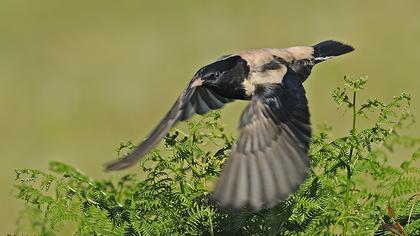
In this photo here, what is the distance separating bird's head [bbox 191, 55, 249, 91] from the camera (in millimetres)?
3879

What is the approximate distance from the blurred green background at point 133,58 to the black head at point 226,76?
3.76 m

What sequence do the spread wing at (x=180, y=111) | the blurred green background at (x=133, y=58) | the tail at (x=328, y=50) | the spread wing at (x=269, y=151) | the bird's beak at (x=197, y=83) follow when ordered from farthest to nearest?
1. the blurred green background at (x=133, y=58)
2. the tail at (x=328, y=50)
3. the bird's beak at (x=197, y=83)
4. the spread wing at (x=180, y=111)
5. the spread wing at (x=269, y=151)

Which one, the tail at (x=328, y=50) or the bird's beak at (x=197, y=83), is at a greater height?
the bird's beak at (x=197, y=83)

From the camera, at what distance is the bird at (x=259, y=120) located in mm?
3018

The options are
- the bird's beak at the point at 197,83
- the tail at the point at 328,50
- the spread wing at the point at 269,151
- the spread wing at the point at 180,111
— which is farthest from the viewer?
the tail at the point at 328,50

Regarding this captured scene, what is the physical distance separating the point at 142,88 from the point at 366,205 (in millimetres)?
8542

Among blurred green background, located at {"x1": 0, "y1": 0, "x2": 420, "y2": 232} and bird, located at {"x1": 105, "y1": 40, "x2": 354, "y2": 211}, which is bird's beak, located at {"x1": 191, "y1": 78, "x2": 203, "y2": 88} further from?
blurred green background, located at {"x1": 0, "y1": 0, "x2": 420, "y2": 232}

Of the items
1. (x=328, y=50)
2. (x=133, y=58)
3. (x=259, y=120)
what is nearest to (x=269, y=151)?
(x=259, y=120)

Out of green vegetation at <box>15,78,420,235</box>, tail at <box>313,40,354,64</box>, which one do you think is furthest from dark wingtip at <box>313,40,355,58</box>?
green vegetation at <box>15,78,420,235</box>

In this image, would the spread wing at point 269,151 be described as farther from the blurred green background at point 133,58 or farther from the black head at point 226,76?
the blurred green background at point 133,58

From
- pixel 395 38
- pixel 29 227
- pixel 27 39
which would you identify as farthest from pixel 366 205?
pixel 27 39

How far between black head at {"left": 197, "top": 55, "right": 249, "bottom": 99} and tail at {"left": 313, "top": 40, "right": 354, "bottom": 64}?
550 millimetres

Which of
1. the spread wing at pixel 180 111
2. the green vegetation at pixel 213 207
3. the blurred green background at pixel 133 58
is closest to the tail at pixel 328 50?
the spread wing at pixel 180 111

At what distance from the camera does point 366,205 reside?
125 inches
